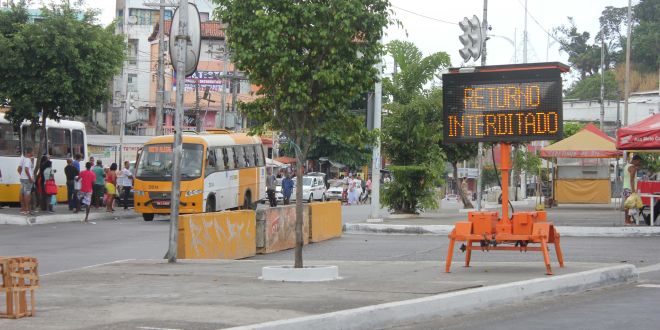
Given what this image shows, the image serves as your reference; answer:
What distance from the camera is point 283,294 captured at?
24.3 ft

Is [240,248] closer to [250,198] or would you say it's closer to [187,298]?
[187,298]

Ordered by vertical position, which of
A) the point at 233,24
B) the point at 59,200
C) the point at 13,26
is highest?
the point at 13,26

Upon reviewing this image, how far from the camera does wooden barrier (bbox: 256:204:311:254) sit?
537 inches

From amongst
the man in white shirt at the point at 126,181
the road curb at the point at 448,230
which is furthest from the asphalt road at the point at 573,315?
the man in white shirt at the point at 126,181

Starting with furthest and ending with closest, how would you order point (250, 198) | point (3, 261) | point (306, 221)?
point (250, 198) → point (306, 221) → point (3, 261)

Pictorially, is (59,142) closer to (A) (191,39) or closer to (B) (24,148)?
(B) (24,148)

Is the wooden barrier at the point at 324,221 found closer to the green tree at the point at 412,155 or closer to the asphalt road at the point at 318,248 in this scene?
the asphalt road at the point at 318,248

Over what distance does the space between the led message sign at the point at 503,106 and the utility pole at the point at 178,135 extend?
432 cm

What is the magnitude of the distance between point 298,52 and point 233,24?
0.99m

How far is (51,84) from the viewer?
72.9ft

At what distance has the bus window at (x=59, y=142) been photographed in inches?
1062

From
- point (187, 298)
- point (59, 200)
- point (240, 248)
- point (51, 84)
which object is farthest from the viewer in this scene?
point (59, 200)

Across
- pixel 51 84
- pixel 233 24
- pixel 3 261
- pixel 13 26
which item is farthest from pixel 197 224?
pixel 13 26

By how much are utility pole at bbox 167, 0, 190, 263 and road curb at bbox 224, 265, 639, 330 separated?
17.9ft
